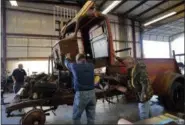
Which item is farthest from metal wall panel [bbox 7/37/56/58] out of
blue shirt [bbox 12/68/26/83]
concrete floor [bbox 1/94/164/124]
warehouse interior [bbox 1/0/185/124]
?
concrete floor [bbox 1/94/164/124]

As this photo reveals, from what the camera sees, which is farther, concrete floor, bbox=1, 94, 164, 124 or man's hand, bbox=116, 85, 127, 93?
concrete floor, bbox=1, 94, 164, 124

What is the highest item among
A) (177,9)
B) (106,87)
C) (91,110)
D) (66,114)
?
(177,9)

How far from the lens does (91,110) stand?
10.5 ft

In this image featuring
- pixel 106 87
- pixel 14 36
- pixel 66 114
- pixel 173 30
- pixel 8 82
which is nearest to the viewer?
pixel 106 87

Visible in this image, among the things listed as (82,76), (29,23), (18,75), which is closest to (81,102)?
(82,76)

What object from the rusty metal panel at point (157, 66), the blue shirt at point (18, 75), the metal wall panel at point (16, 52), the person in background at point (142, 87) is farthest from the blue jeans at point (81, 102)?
the metal wall panel at point (16, 52)

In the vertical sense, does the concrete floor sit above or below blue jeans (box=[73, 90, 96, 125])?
below

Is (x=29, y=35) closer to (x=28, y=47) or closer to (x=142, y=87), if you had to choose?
(x=28, y=47)

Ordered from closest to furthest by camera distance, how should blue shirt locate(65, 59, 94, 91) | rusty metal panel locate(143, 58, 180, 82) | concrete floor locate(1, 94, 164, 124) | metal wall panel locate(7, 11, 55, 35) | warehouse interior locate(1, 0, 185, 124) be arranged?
blue shirt locate(65, 59, 94, 91) < concrete floor locate(1, 94, 164, 124) < rusty metal panel locate(143, 58, 180, 82) < warehouse interior locate(1, 0, 185, 124) < metal wall panel locate(7, 11, 55, 35)

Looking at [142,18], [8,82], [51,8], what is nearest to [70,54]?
[8,82]

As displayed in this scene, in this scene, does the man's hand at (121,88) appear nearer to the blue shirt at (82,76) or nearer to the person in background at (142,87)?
the person in background at (142,87)

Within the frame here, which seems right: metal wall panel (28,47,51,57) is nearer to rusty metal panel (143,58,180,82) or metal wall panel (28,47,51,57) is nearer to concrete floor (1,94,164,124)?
concrete floor (1,94,164,124)

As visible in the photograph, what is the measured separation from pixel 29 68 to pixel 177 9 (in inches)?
425

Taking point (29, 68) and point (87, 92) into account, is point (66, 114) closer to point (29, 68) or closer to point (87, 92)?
point (87, 92)
